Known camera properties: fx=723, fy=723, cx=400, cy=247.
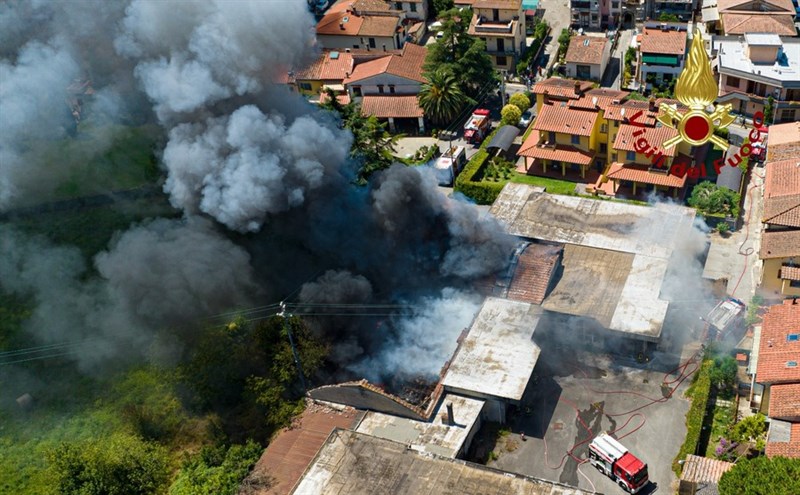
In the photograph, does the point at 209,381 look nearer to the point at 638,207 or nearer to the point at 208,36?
the point at 208,36

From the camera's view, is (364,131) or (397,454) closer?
(397,454)

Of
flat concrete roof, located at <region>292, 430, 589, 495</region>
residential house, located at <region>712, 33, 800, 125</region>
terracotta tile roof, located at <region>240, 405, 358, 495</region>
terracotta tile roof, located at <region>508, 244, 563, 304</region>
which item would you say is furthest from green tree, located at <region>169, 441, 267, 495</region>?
residential house, located at <region>712, 33, 800, 125</region>

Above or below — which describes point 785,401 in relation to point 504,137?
below

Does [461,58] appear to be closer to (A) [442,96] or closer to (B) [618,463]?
(A) [442,96]

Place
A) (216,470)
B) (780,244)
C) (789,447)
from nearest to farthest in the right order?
(789,447) → (216,470) → (780,244)

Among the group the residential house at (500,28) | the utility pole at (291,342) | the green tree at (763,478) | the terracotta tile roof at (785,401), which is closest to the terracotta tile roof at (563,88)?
the residential house at (500,28)

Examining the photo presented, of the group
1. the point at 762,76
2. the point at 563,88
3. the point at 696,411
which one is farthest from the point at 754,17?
the point at 696,411

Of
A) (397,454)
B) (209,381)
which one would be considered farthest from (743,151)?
(209,381)
